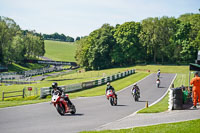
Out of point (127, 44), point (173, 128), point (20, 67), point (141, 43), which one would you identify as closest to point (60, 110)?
point (173, 128)

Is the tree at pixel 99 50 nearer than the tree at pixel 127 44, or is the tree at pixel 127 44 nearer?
the tree at pixel 127 44

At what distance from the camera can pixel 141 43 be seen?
274 feet

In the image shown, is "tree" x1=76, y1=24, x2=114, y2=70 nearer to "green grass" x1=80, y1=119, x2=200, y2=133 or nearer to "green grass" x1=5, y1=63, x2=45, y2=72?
"green grass" x1=5, y1=63, x2=45, y2=72

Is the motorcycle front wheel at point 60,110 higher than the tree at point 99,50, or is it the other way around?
the tree at point 99,50

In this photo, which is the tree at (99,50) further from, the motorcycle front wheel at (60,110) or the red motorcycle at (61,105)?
the motorcycle front wheel at (60,110)

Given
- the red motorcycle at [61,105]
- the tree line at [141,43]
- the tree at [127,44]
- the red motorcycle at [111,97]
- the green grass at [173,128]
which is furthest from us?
the tree at [127,44]

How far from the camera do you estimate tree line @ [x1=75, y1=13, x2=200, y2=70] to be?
79312 millimetres

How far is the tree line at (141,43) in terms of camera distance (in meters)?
79.3

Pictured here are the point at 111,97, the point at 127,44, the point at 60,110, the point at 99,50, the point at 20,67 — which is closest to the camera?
the point at 60,110

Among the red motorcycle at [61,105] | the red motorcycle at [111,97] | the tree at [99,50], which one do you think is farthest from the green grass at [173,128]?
the tree at [99,50]

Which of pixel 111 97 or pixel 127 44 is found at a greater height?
pixel 127 44

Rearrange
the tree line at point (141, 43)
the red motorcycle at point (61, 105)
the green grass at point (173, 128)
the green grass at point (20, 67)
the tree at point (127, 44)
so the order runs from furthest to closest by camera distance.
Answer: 1. the green grass at point (20, 67)
2. the tree at point (127, 44)
3. the tree line at point (141, 43)
4. the red motorcycle at point (61, 105)
5. the green grass at point (173, 128)

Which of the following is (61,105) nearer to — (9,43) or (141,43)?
(141,43)

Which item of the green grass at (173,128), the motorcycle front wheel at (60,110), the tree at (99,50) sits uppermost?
the tree at (99,50)
